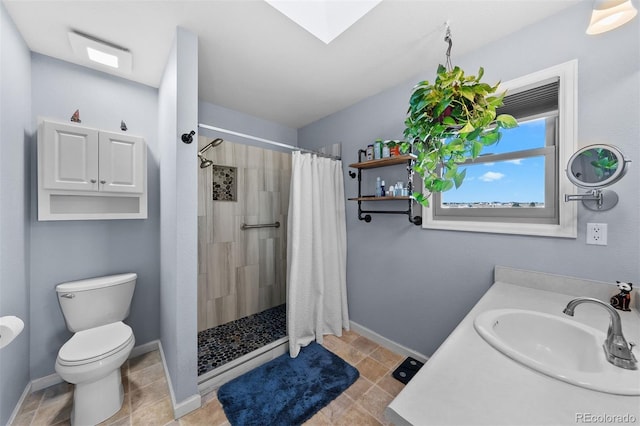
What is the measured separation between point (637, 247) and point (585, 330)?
589 millimetres

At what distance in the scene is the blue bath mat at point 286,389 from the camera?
142 cm

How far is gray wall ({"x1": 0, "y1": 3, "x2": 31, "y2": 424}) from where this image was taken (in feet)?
4.12

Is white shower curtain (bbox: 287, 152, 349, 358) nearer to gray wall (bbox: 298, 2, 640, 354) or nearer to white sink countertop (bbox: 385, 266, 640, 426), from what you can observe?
gray wall (bbox: 298, 2, 640, 354)

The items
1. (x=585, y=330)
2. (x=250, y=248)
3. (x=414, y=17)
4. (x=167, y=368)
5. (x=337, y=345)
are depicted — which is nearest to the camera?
(x=585, y=330)

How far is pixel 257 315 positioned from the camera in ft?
8.50

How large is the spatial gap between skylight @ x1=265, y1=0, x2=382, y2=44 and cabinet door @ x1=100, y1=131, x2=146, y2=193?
142 centimetres

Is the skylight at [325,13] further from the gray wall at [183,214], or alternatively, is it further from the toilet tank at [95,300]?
the toilet tank at [95,300]

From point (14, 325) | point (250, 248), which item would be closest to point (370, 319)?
point (250, 248)

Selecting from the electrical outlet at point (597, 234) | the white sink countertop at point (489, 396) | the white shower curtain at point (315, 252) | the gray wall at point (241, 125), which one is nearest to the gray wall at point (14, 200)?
the gray wall at point (241, 125)

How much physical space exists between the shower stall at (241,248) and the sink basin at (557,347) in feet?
5.44

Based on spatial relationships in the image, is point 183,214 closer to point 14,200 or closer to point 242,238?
point 14,200

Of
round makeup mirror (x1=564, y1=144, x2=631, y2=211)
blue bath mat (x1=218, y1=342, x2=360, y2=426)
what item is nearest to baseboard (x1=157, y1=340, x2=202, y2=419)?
blue bath mat (x1=218, y1=342, x2=360, y2=426)

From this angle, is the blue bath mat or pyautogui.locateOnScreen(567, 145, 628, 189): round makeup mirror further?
the blue bath mat

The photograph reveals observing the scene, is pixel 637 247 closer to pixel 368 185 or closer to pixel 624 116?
pixel 624 116
